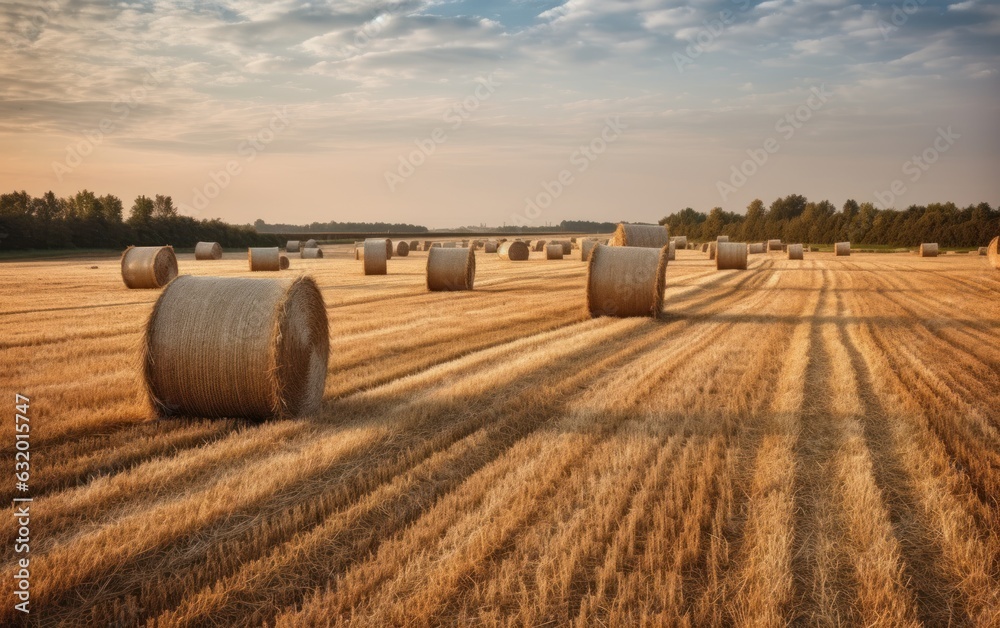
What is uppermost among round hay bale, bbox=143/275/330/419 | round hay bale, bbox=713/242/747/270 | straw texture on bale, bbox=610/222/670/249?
straw texture on bale, bbox=610/222/670/249

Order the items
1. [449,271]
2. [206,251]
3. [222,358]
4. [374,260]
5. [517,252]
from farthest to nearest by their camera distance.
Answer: [206,251]
[517,252]
[374,260]
[449,271]
[222,358]

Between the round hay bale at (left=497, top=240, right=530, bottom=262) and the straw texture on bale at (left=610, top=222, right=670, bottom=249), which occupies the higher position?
the straw texture on bale at (left=610, top=222, right=670, bottom=249)

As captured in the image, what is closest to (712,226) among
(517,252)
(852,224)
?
(852,224)

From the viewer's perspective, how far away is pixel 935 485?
5.53m

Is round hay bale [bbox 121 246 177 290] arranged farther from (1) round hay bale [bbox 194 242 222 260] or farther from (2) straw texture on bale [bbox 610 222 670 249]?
(1) round hay bale [bbox 194 242 222 260]

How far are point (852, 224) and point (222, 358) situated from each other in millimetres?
80145

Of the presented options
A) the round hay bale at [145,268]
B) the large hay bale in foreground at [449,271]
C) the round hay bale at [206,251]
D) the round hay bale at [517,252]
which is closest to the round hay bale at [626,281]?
the large hay bale in foreground at [449,271]

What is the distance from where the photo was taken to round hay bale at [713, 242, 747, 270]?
3334cm

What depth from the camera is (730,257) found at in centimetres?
3344

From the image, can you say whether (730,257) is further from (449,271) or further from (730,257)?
(449,271)

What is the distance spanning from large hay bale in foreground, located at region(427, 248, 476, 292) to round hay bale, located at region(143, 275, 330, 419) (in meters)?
14.6

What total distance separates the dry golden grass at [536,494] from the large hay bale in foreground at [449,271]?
1124 cm

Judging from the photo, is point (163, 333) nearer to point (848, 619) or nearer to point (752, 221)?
point (848, 619)

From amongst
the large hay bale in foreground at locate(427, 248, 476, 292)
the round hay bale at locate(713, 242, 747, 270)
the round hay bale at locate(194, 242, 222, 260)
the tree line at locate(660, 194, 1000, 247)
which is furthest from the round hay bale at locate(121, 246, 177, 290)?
the tree line at locate(660, 194, 1000, 247)
